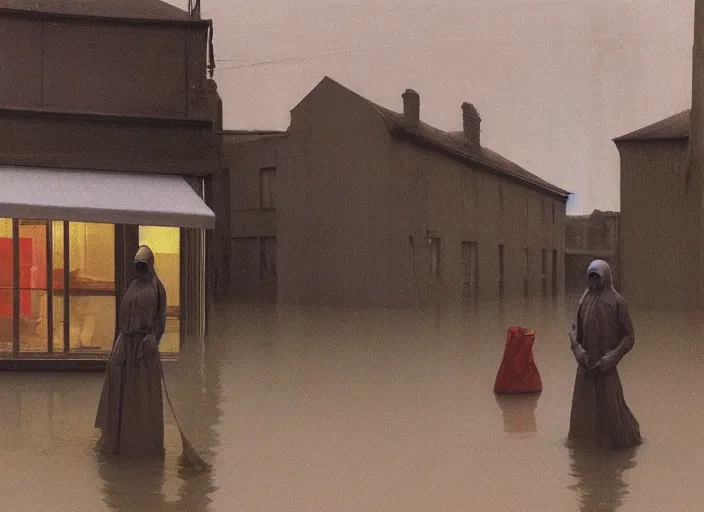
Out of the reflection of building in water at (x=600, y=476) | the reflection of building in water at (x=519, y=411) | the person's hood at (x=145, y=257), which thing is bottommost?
the reflection of building in water at (x=600, y=476)

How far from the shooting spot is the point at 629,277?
31.4 metres

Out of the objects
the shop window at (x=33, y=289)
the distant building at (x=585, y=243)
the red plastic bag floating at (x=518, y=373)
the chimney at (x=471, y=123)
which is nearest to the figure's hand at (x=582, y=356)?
the red plastic bag floating at (x=518, y=373)

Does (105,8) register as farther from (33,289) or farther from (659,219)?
(659,219)

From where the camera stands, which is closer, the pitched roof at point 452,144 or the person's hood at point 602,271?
the person's hood at point 602,271

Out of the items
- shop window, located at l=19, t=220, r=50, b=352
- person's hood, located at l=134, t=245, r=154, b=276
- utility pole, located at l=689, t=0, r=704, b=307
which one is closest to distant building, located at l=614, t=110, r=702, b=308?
utility pole, located at l=689, t=0, r=704, b=307

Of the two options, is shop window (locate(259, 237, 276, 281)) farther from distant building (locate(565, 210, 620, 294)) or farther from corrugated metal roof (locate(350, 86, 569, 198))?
distant building (locate(565, 210, 620, 294))

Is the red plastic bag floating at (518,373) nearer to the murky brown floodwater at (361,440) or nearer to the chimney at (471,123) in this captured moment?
the murky brown floodwater at (361,440)

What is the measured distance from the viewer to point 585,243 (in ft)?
167

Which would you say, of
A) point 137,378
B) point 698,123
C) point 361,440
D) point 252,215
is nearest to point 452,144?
point 252,215

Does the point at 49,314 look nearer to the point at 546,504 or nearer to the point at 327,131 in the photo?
the point at 546,504

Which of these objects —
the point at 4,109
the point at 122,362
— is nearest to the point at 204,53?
the point at 4,109

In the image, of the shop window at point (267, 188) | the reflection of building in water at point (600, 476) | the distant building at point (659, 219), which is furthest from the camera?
the shop window at point (267, 188)

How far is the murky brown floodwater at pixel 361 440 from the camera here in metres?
7.06

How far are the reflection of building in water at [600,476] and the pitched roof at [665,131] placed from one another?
2387 cm
